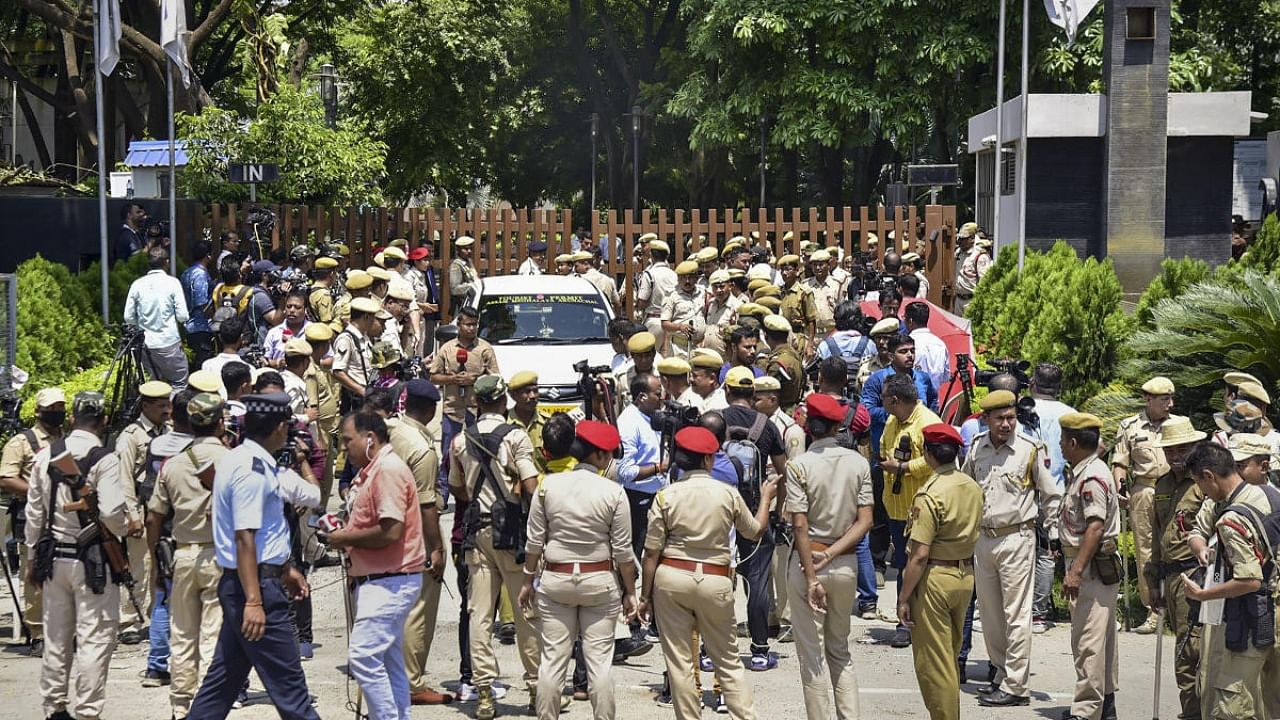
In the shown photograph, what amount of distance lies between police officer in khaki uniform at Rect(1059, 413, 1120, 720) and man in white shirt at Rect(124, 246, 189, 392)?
9.01 metres

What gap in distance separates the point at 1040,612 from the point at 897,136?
809 inches

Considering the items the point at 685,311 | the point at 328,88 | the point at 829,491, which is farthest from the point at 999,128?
the point at 829,491

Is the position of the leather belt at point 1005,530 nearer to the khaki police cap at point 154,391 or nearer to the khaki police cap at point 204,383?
the khaki police cap at point 204,383

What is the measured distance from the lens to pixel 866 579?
11.2m

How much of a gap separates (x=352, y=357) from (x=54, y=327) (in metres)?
5.04

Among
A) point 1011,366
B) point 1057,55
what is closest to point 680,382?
point 1011,366

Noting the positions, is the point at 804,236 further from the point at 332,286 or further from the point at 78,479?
the point at 78,479

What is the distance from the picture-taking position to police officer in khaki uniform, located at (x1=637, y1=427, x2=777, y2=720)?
8.05 metres

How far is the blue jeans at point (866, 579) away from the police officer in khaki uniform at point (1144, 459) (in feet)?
5.86

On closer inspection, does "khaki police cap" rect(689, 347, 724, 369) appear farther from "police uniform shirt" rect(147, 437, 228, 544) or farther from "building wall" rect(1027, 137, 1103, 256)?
"building wall" rect(1027, 137, 1103, 256)

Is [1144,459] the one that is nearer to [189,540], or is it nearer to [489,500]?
[489,500]

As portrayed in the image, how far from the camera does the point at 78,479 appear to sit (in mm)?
8625

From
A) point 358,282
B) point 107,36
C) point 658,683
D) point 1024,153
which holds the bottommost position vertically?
point 658,683

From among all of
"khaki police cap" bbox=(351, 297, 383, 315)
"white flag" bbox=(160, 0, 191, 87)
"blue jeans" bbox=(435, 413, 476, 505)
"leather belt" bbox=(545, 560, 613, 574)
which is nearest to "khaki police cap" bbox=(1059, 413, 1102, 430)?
"leather belt" bbox=(545, 560, 613, 574)
